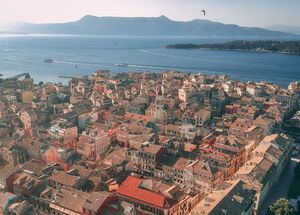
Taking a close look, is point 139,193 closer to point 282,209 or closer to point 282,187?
point 282,209

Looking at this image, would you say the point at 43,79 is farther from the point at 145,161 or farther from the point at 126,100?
the point at 145,161

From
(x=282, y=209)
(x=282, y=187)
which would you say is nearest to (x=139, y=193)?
(x=282, y=209)

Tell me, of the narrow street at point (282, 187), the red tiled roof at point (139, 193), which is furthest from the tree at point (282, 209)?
the red tiled roof at point (139, 193)

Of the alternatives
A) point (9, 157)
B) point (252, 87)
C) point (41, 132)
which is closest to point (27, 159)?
point (9, 157)

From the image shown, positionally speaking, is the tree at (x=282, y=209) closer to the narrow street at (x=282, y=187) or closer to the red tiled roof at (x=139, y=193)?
the narrow street at (x=282, y=187)

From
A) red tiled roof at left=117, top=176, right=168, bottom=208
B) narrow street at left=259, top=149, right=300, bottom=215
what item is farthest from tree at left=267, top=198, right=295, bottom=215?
red tiled roof at left=117, top=176, right=168, bottom=208

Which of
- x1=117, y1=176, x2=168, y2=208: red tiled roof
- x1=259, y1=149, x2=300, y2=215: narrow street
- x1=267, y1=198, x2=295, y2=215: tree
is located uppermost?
x1=117, y1=176, x2=168, y2=208: red tiled roof

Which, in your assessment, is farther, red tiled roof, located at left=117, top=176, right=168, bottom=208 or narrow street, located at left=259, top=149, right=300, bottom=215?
narrow street, located at left=259, top=149, right=300, bottom=215

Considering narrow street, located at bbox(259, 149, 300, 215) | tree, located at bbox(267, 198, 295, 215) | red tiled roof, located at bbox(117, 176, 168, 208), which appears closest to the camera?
tree, located at bbox(267, 198, 295, 215)

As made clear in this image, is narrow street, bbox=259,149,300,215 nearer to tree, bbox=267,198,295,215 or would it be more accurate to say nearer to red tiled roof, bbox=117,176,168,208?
tree, bbox=267,198,295,215

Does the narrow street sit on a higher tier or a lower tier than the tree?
lower
